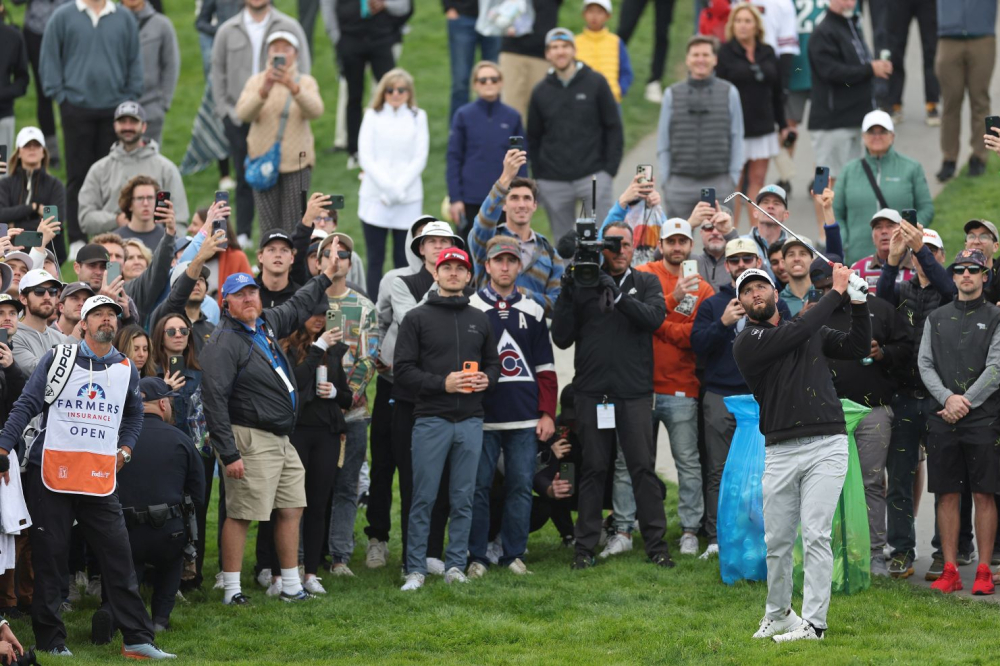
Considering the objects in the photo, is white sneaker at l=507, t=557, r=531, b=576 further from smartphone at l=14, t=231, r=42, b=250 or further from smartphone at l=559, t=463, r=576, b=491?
smartphone at l=14, t=231, r=42, b=250

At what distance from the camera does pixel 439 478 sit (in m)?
11.2

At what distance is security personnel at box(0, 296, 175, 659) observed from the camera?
369 inches

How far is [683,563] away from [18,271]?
5.14 metres

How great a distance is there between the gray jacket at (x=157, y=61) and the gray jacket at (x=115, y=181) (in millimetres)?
2799

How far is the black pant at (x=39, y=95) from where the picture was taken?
18.2 m

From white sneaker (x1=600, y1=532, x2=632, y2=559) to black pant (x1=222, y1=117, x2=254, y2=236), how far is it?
6120 millimetres

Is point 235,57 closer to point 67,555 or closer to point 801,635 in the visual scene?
point 67,555

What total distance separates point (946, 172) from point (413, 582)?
9073mm

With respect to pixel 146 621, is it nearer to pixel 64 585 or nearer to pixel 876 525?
pixel 64 585

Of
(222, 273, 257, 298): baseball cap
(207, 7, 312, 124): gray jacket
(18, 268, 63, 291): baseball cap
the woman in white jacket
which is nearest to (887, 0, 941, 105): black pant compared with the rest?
the woman in white jacket

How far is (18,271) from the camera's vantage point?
10930 millimetres

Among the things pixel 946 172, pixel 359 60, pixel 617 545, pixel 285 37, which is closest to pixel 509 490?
pixel 617 545

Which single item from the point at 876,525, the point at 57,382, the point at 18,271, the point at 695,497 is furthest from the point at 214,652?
the point at 876,525

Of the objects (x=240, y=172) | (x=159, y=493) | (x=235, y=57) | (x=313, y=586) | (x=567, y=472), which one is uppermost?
(x=235, y=57)
